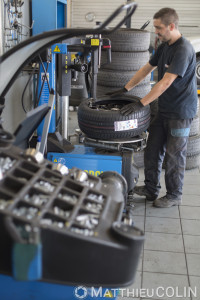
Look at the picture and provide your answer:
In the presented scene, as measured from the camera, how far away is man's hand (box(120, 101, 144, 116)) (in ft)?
8.88

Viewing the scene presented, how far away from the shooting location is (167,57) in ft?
9.29

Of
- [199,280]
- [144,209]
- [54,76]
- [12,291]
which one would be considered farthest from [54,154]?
[12,291]

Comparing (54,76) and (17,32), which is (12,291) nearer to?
(54,76)

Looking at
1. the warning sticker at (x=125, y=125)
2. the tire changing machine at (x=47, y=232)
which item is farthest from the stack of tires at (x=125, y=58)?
the tire changing machine at (x=47, y=232)

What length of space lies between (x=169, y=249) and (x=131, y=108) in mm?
1084

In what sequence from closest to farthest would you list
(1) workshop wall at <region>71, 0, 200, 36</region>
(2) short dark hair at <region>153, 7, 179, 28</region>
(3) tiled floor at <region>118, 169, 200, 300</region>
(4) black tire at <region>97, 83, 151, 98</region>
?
1. (3) tiled floor at <region>118, 169, 200, 300</region>
2. (2) short dark hair at <region>153, 7, 179, 28</region>
3. (4) black tire at <region>97, 83, 151, 98</region>
4. (1) workshop wall at <region>71, 0, 200, 36</region>

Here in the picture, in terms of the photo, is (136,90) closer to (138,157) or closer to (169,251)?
(138,157)

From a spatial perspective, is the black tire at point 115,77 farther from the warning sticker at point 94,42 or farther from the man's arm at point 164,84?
the man's arm at point 164,84

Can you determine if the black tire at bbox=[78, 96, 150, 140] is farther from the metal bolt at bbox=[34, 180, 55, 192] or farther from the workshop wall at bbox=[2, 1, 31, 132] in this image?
the metal bolt at bbox=[34, 180, 55, 192]

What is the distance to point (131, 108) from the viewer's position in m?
2.74

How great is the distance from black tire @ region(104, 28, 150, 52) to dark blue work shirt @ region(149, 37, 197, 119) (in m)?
1.00

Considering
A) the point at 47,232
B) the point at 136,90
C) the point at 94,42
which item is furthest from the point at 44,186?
the point at 136,90

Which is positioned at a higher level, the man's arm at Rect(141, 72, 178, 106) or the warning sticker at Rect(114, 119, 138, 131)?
the man's arm at Rect(141, 72, 178, 106)

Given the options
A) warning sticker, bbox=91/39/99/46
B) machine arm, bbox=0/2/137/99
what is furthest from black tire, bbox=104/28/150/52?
machine arm, bbox=0/2/137/99
